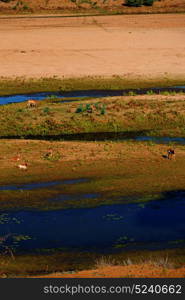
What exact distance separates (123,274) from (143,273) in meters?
0.41

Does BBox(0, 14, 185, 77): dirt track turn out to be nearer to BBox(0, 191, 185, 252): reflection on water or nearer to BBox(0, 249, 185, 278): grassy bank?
BBox(0, 191, 185, 252): reflection on water

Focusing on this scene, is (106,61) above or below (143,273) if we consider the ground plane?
below

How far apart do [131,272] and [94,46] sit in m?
41.0

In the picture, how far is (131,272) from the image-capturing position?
16.8 meters

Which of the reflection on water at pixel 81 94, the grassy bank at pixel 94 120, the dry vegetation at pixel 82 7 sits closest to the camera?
the grassy bank at pixel 94 120

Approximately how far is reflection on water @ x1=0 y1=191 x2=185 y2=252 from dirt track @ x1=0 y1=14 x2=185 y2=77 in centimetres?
2367

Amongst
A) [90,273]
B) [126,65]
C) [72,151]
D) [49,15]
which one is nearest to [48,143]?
[72,151]

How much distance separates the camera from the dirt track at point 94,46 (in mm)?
49031

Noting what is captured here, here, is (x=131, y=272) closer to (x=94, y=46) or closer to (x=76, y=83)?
(x=76, y=83)

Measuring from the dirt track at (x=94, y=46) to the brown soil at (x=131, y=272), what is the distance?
30.7 metres

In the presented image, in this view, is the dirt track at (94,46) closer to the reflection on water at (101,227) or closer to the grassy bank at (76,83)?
the grassy bank at (76,83)

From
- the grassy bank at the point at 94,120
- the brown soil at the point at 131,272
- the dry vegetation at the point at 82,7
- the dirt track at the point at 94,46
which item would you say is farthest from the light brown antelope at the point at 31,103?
the dry vegetation at the point at 82,7

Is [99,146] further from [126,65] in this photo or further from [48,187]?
[126,65]

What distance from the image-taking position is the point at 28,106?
3825 centimetres
